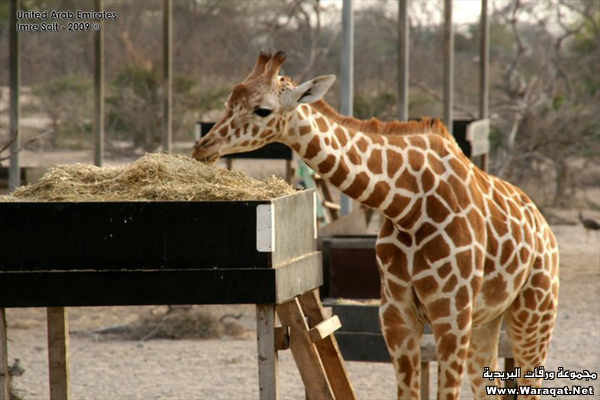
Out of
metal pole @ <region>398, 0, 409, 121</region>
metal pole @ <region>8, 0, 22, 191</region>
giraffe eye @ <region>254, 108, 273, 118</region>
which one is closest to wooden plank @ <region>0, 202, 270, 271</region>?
giraffe eye @ <region>254, 108, 273, 118</region>

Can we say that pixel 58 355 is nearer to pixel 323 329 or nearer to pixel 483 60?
pixel 323 329

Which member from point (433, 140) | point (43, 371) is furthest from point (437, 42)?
point (433, 140)

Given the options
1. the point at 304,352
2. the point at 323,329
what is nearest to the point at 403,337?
the point at 323,329

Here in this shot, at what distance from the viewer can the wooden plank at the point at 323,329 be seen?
5.13 metres

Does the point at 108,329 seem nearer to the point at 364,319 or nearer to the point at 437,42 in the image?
the point at 364,319

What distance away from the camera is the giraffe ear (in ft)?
15.8

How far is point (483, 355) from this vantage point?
5.86m

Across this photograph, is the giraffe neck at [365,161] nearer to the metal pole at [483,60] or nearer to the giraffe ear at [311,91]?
the giraffe ear at [311,91]

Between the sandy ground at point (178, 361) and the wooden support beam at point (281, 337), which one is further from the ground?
the wooden support beam at point (281, 337)

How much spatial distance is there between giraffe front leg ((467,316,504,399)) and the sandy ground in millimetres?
2287

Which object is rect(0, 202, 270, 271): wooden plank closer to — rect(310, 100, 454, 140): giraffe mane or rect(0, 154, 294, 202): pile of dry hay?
rect(0, 154, 294, 202): pile of dry hay

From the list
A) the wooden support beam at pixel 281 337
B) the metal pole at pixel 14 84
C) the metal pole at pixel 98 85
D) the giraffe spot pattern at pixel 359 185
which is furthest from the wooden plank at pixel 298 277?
the metal pole at pixel 14 84

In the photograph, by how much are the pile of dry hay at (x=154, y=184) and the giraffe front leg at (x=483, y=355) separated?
150cm

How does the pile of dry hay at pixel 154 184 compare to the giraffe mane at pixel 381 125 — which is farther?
the giraffe mane at pixel 381 125
